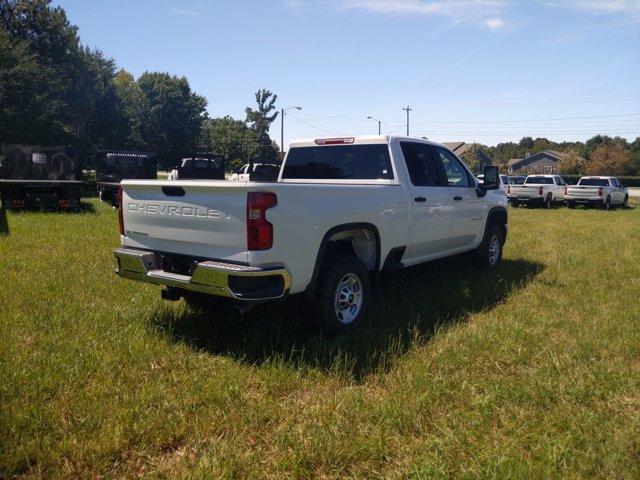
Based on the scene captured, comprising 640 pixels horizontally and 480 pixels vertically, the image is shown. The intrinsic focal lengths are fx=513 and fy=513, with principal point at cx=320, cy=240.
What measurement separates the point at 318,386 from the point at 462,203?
3978mm

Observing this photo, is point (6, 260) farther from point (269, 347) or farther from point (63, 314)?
point (269, 347)

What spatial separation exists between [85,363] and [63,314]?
4.43 feet

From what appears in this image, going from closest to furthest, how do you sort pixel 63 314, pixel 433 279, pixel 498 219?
pixel 63 314
pixel 433 279
pixel 498 219

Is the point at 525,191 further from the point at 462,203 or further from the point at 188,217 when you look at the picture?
the point at 188,217

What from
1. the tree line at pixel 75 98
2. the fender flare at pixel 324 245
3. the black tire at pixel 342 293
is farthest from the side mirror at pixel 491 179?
the tree line at pixel 75 98

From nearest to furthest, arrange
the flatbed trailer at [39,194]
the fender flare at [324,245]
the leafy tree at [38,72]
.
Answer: the fender flare at [324,245], the flatbed trailer at [39,194], the leafy tree at [38,72]

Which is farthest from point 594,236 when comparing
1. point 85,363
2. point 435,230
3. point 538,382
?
point 85,363

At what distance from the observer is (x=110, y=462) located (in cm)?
289

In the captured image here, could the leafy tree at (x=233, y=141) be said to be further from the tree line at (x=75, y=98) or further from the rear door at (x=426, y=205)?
the rear door at (x=426, y=205)

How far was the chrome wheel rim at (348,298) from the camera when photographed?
4840 millimetres

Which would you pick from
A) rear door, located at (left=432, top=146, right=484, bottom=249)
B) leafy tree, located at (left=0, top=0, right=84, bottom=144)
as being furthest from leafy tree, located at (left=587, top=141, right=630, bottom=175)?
rear door, located at (left=432, top=146, right=484, bottom=249)

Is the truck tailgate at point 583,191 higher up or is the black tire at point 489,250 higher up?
the truck tailgate at point 583,191

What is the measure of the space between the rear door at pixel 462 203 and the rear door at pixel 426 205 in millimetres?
187

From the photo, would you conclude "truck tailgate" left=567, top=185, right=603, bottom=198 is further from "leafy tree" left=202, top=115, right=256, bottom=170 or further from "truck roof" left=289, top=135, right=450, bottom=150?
"leafy tree" left=202, top=115, right=256, bottom=170
